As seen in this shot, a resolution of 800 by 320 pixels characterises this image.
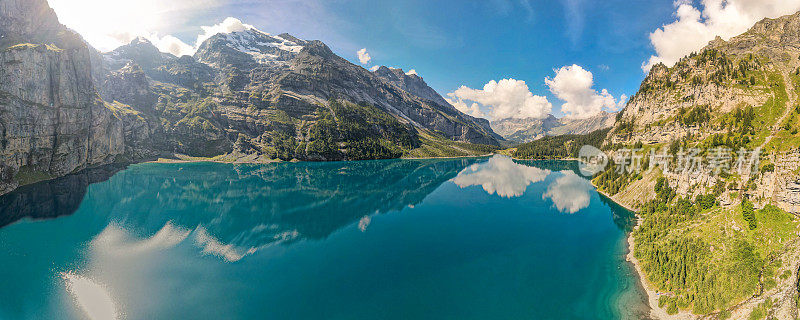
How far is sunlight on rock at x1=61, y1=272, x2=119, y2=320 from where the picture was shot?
2587 cm

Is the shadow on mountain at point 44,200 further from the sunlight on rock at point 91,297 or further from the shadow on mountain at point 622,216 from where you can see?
the shadow on mountain at point 622,216

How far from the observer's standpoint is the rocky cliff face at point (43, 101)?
81.2 meters

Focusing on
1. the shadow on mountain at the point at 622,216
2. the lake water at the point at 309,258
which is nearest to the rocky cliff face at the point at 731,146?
the shadow on mountain at the point at 622,216

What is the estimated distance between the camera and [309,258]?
1492 inches

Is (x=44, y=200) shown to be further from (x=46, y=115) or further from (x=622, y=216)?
(x=622, y=216)

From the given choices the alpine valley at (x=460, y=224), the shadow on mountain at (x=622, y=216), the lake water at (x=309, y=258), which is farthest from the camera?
the shadow on mountain at (x=622, y=216)

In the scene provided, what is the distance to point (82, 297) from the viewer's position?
28.4 m

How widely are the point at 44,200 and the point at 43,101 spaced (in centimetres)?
6011

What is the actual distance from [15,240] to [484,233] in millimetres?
83354

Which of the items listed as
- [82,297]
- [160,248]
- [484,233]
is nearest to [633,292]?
[484,233]

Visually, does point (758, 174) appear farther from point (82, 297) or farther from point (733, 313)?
point (82, 297)

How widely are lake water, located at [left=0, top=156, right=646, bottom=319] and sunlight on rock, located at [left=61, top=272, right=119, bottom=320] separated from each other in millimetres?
191

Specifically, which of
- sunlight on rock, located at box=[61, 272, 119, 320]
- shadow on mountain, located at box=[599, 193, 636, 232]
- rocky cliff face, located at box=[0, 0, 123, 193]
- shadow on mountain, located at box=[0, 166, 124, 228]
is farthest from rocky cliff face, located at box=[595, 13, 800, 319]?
rocky cliff face, located at box=[0, 0, 123, 193]

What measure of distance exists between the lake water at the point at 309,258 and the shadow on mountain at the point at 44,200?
1.39 ft
